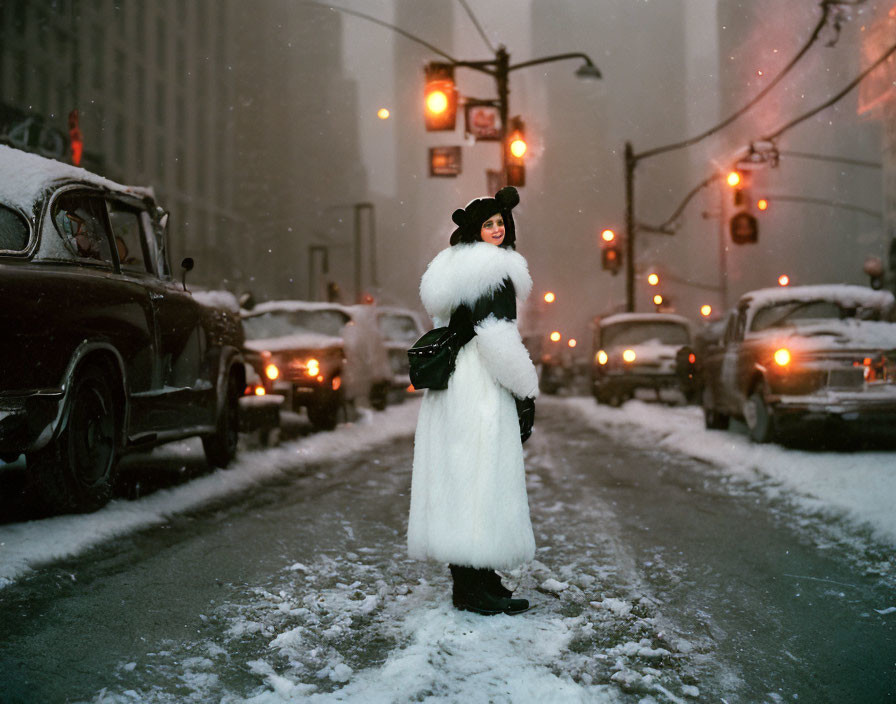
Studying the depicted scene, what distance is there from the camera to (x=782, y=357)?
9938mm

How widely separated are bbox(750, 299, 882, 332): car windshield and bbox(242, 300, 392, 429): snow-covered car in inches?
221

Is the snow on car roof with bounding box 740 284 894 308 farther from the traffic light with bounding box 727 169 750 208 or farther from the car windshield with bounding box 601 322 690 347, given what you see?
the traffic light with bounding box 727 169 750 208

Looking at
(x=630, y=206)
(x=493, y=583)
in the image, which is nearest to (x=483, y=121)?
(x=630, y=206)

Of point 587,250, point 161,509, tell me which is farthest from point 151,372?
point 587,250

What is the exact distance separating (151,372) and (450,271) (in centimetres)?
358

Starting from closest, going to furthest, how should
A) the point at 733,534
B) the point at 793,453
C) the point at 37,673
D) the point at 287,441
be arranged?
the point at 37,673 → the point at 733,534 → the point at 793,453 → the point at 287,441

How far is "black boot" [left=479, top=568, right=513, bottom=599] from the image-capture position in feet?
13.5

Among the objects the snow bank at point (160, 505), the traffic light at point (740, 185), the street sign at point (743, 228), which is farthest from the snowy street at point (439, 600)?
the street sign at point (743, 228)

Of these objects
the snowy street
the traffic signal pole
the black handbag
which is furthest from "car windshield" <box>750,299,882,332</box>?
the traffic signal pole

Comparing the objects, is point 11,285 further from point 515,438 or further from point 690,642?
point 690,642

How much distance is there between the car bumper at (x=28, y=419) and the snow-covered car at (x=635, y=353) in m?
13.6

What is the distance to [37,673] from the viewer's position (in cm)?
332

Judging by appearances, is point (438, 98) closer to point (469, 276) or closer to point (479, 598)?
point (469, 276)

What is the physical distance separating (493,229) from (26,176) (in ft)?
11.6
